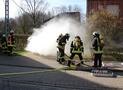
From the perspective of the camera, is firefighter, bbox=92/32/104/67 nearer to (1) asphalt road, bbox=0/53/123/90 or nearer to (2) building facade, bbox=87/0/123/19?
(1) asphalt road, bbox=0/53/123/90

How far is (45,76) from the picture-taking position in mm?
17562

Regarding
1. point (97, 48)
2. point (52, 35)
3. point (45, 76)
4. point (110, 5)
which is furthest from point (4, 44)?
point (110, 5)

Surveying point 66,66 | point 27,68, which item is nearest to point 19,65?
point 27,68

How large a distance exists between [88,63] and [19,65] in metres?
3.97

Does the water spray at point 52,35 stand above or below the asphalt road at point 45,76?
above

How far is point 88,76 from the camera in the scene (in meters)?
18.2

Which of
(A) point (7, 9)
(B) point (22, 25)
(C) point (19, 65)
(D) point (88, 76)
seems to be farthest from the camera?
(B) point (22, 25)

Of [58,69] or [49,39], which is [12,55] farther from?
[58,69]

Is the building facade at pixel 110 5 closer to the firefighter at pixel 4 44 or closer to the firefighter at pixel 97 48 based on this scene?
the firefighter at pixel 4 44

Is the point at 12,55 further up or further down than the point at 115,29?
further down

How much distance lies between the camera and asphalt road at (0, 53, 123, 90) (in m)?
13.5

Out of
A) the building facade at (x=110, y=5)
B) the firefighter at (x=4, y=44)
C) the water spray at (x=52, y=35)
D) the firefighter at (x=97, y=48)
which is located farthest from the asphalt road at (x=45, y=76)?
the building facade at (x=110, y=5)

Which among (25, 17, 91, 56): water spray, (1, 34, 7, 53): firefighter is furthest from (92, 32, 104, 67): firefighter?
(1, 34, 7, 53): firefighter

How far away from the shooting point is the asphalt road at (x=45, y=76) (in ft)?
44.4
